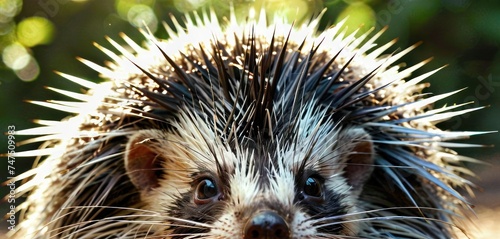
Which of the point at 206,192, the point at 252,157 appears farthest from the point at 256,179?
the point at 206,192

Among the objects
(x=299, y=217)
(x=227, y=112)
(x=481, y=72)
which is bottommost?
(x=299, y=217)

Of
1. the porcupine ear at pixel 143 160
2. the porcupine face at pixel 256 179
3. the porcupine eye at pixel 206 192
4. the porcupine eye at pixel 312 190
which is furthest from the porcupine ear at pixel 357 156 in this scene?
the porcupine ear at pixel 143 160

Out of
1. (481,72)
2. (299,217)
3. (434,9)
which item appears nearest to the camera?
(299,217)

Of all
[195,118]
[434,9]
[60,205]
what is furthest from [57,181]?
[434,9]

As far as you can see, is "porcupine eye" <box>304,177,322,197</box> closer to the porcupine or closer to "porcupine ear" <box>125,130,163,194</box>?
the porcupine

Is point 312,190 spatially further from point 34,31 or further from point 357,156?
point 34,31

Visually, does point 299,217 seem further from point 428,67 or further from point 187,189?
point 428,67

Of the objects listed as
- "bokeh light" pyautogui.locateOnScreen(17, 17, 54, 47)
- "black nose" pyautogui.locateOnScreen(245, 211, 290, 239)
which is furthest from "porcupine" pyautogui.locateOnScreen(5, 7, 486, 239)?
"bokeh light" pyautogui.locateOnScreen(17, 17, 54, 47)
